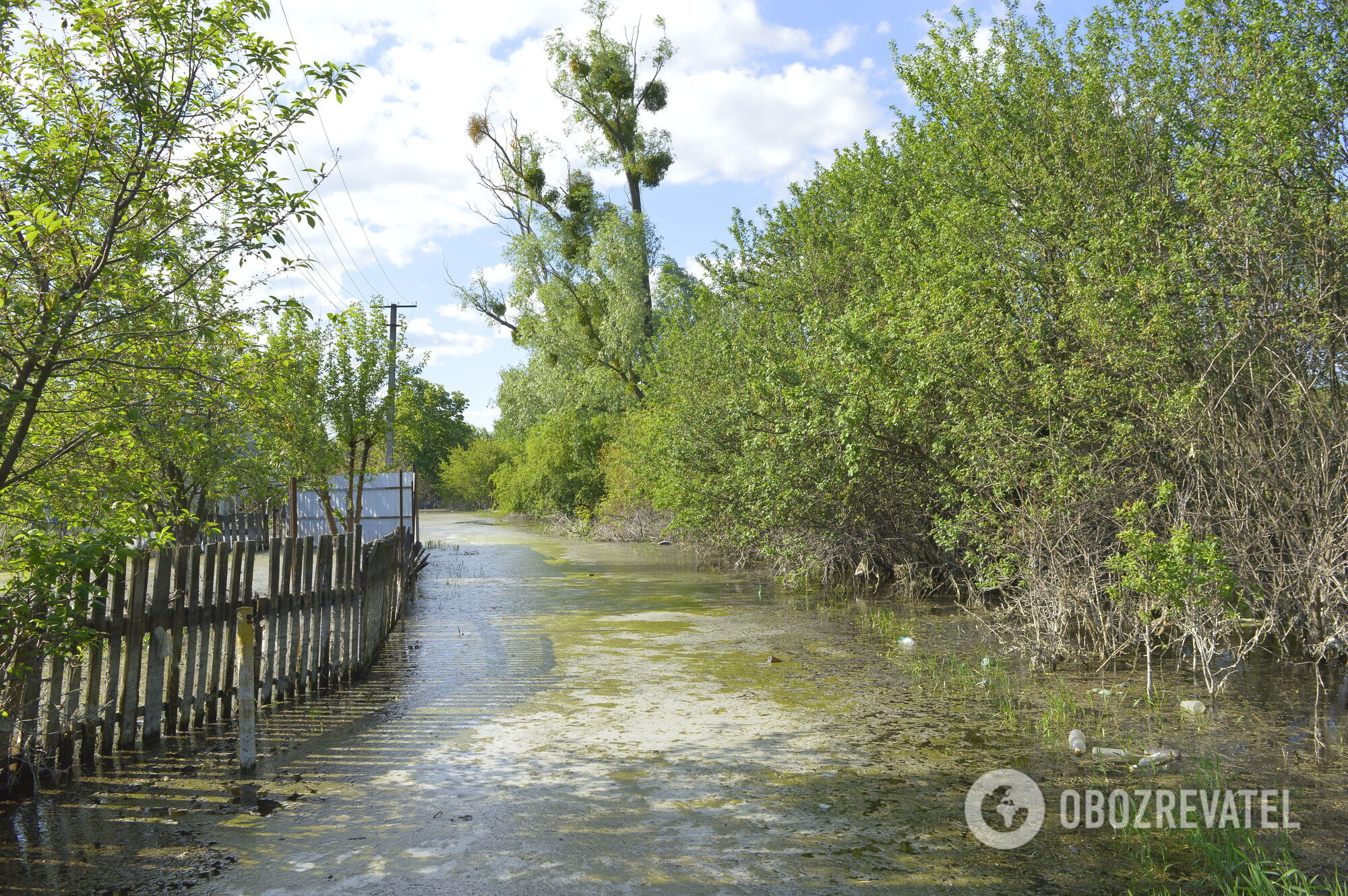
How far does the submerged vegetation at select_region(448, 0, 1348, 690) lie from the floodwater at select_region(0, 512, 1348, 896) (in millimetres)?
1172

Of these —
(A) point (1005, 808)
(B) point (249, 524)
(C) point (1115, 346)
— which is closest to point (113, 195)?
(A) point (1005, 808)

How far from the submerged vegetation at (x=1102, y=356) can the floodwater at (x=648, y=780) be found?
1172 mm

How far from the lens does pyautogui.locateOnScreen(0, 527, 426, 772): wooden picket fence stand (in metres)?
5.60

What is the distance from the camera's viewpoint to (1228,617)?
780 cm

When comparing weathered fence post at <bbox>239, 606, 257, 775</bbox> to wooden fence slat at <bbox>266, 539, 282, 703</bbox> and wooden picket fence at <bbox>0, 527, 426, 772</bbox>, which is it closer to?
wooden picket fence at <bbox>0, 527, 426, 772</bbox>

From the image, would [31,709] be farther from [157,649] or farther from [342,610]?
[342,610]

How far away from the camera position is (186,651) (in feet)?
22.6

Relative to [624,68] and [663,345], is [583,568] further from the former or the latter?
[624,68]

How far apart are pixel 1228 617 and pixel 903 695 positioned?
2.81m

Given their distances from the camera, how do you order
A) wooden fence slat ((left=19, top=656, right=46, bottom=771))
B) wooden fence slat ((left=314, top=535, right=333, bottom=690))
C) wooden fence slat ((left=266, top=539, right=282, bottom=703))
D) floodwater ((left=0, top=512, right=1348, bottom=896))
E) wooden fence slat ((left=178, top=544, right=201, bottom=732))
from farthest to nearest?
wooden fence slat ((left=314, top=535, right=333, bottom=690)) → wooden fence slat ((left=266, top=539, right=282, bottom=703)) → wooden fence slat ((left=178, top=544, right=201, bottom=732)) → wooden fence slat ((left=19, top=656, right=46, bottom=771)) → floodwater ((left=0, top=512, right=1348, bottom=896))

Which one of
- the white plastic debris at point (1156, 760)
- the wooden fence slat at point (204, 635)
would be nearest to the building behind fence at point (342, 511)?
the wooden fence slat at point (204, 635)

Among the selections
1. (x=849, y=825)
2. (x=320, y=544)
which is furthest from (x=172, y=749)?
(x=849, y=825)

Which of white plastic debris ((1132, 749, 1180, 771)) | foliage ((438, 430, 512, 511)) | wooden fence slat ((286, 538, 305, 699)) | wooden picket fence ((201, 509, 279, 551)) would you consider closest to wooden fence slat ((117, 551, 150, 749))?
wooden fence slat ((286, 538, 305, 699))

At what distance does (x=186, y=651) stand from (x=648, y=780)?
3707 mm
